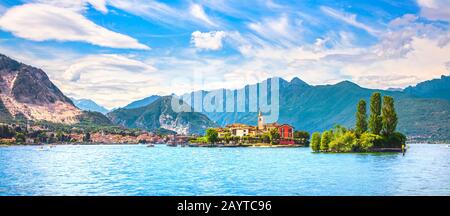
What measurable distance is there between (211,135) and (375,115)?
81.9ft

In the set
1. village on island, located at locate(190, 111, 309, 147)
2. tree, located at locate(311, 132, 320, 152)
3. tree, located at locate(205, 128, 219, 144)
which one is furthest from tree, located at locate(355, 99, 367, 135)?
tree, located at locate(205, 128, 219, 144)

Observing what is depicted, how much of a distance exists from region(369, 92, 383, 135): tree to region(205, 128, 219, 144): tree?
23.3 metres

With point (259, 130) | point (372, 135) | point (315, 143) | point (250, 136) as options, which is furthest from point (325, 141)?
point (250, 136)

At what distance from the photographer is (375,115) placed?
1144 inches

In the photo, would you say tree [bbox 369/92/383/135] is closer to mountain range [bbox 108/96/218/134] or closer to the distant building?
the distant building

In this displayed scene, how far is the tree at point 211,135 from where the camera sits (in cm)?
5054

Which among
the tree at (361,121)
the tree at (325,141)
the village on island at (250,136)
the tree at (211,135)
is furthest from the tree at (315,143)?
the tree at (211,135)

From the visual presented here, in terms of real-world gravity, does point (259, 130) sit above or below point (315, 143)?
above

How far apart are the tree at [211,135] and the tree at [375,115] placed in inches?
917

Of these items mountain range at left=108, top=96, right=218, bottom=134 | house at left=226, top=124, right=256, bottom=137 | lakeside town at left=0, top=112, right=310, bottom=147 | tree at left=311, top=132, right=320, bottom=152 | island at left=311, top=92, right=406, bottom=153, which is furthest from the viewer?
mountain range at left=108, top=96, right=218, bottom=134

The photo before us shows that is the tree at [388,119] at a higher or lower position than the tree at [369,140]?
higher

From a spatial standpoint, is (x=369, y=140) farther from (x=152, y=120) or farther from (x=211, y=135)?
(x=152, y=120)

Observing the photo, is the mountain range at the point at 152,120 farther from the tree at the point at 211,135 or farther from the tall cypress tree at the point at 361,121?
the tall cypress tree at the point at 361,121

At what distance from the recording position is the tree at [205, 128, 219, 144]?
50.5 m
